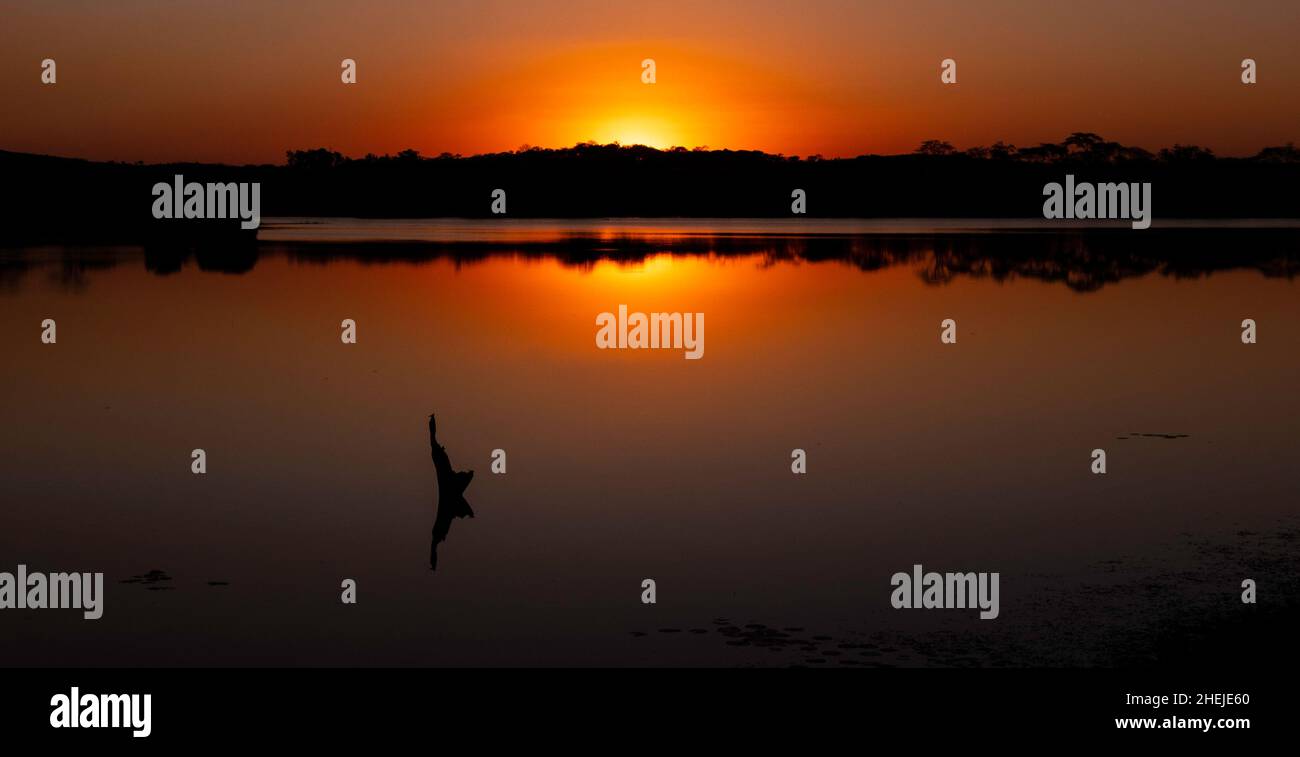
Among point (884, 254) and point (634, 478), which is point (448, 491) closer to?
point (634, 478)

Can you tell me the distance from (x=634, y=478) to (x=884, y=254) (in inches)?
2097

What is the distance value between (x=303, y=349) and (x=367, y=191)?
14176 cm

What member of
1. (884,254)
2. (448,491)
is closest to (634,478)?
(448,491)

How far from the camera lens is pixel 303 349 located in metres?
30.5

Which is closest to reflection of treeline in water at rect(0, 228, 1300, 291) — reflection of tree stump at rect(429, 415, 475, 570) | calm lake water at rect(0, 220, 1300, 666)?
calm lake water at rect(0, 220, 1300, 666)

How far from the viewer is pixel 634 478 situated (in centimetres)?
1741

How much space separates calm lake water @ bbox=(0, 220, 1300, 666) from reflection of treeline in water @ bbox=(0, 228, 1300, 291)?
1452cm

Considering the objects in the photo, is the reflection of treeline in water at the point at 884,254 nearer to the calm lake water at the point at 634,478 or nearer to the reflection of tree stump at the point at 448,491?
the calm lake water at the point at 634,478

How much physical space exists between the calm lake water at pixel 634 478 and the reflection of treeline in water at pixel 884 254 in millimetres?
14518

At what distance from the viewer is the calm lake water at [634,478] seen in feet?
36.8
